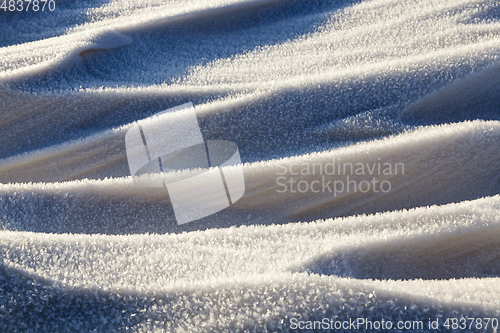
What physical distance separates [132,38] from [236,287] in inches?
22.0

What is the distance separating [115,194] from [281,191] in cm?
22

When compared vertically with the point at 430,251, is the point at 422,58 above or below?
above

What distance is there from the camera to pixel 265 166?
1.89 feet

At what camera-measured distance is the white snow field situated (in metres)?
0.40

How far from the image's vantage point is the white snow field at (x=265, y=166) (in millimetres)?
404

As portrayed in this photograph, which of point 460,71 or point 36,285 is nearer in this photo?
point 36,285

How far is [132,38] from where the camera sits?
2.58 feet

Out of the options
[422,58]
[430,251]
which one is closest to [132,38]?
[422,58]

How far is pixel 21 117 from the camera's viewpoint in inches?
26.5

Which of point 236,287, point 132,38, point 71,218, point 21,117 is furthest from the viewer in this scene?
point 132,38

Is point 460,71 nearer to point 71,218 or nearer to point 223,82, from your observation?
point 223,82

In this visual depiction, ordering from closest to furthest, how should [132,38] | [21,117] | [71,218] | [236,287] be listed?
[236,287] → [71,218] → [21,117] → [132,38]

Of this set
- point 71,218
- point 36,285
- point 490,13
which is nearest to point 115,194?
point 71,218

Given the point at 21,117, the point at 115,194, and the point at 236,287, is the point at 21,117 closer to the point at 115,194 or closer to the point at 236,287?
the point at 115,194
